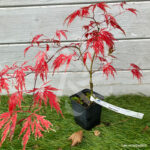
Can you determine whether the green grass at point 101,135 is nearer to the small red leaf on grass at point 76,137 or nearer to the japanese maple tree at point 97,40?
the small red leaf on grass at point 76,137

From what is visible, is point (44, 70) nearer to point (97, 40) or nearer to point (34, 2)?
point (97, 40)

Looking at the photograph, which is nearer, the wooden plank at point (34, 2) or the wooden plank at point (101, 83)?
the wooden plank at point (34, 2)

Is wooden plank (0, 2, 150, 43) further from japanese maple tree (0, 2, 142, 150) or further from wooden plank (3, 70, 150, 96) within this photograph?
wooden plank (3, 70, 150, 96)

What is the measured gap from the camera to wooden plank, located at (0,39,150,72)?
1.51 m

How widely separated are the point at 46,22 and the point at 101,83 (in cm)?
78

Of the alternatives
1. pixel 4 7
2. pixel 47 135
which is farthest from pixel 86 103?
pixel 4 7

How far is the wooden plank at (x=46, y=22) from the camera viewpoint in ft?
4.57

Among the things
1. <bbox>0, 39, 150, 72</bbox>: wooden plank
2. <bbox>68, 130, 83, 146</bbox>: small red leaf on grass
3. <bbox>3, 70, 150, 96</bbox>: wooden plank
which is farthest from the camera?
<bbox>3, 70, 150, 96</bbox>: wooden plank

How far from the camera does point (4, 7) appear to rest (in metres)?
1.41

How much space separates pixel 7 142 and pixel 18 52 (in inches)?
31.0

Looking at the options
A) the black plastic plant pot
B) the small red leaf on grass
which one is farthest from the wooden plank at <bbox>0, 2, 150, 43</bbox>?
the small red leaf on grass

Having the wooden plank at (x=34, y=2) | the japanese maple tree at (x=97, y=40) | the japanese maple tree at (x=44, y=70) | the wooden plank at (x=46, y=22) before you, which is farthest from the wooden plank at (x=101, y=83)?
the wooden plank at (x=34, y=2)

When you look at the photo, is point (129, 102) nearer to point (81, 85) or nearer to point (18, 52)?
point (81, 85)

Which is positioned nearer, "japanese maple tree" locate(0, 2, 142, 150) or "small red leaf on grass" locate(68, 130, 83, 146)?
"japanese maple tree" locate(0, 2, 142, 150)
